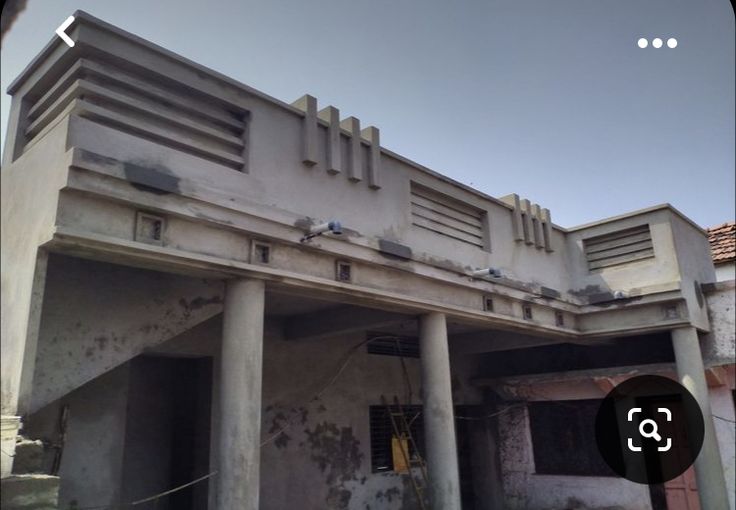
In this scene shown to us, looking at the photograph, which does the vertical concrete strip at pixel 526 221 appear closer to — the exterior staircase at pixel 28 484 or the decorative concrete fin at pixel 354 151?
the decorative concrete fin at pixel 354 151

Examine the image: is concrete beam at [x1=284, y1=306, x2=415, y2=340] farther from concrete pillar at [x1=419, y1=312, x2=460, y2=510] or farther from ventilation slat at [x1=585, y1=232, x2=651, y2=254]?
ventilation slat at [x1=585, y1=232, x2=651, y2=254]

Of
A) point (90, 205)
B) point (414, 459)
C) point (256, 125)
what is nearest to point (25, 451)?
point (90, 205)

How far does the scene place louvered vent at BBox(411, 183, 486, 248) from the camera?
8250 mm

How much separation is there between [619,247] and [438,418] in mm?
5393

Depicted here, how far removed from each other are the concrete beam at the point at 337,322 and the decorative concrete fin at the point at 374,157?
1.92 m

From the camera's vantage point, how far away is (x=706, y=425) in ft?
30.7

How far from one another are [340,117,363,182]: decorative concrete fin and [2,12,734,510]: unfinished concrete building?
37 millimetres

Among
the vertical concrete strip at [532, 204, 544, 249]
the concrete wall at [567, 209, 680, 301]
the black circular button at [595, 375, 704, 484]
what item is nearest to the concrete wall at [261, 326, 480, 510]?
the vertical concrete strip at [532, 204, 544, 249]

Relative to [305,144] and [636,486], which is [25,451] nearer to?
[305,144]

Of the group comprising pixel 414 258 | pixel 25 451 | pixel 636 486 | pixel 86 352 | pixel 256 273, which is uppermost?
pixel 414 258

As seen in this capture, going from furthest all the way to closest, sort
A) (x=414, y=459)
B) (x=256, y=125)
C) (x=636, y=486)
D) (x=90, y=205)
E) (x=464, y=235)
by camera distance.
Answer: (x=636, y=486), (x=414, y=459), (x=464, y=235), (x=256, y=125), (x=90, y=205)

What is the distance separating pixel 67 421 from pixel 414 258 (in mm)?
4338

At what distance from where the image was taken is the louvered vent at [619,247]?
10.6 meters

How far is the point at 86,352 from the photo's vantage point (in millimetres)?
5664
